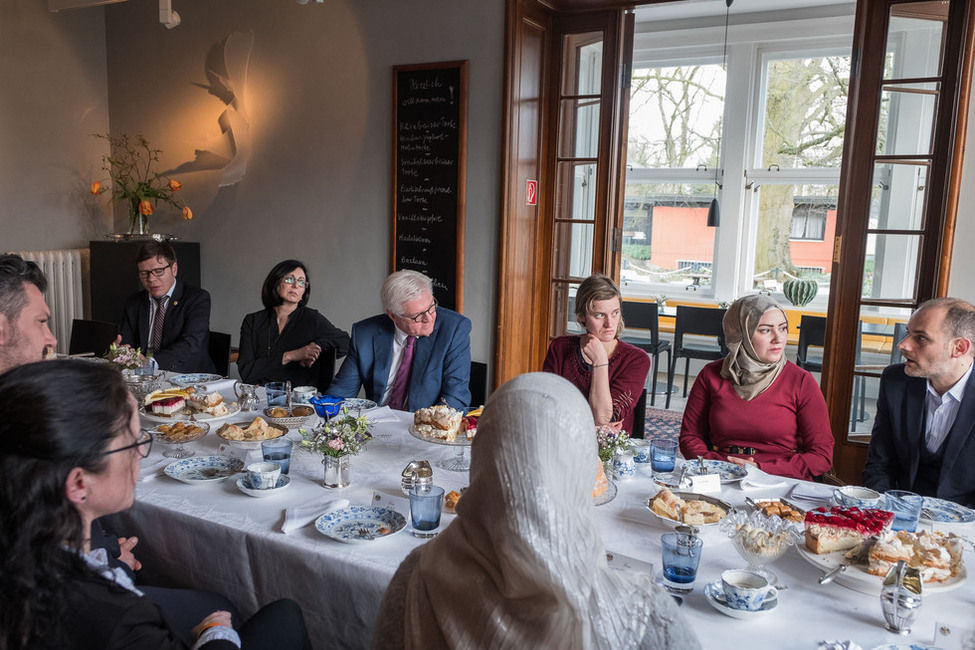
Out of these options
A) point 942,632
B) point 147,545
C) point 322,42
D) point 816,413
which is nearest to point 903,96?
point 816,413

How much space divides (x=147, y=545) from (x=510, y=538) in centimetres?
145

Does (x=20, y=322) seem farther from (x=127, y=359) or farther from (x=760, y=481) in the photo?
(x=760, y=481)

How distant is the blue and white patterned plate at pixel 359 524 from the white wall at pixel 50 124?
4.89 meters

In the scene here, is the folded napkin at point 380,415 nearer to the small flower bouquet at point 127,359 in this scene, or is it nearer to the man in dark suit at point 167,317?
the small flower bouquet at point 127,359

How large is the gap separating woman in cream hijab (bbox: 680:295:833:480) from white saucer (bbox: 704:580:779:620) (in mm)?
1150

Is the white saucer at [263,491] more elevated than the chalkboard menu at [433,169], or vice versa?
the chalkboard menu at [433,169]

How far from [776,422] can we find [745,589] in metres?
1.36

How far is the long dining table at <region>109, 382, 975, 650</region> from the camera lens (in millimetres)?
1354

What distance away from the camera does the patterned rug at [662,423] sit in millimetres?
5215

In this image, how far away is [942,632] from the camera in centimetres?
129

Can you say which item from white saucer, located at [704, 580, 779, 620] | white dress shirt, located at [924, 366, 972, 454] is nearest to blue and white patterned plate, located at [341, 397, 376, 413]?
white saucer, located at [704, 580, 779, 620]

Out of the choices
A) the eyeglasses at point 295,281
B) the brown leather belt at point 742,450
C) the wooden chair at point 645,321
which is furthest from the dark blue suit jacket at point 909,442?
the wooden chair at point 645,321

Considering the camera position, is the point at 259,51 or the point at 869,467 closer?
the point at 869,467

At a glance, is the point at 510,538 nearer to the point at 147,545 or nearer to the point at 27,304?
the point at 147,545
